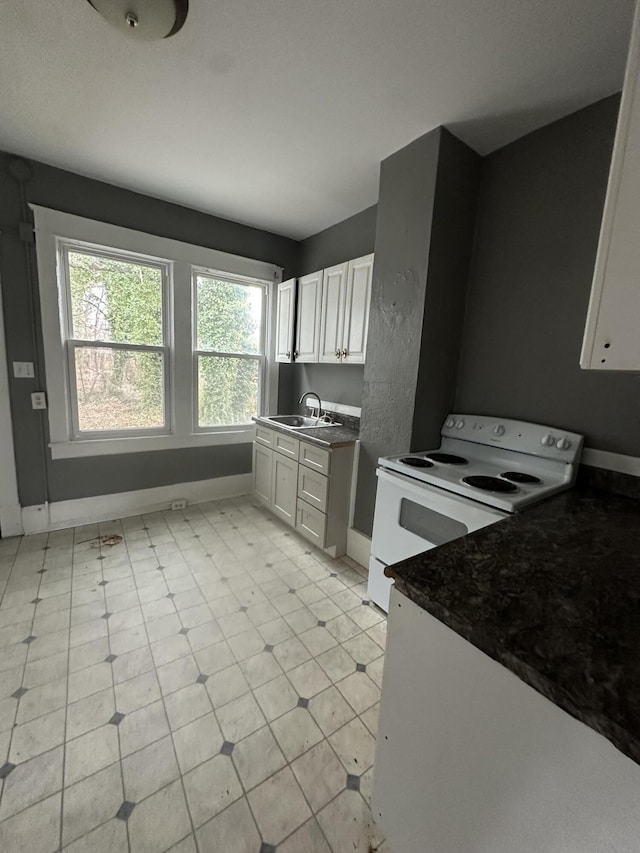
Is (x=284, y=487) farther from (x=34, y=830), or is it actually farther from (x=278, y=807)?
(x=34, y=830)

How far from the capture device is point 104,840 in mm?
986

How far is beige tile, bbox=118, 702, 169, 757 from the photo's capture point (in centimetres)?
124

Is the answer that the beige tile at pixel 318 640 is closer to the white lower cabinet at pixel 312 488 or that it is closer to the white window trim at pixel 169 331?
the white lower cabinet at pixel 312 488

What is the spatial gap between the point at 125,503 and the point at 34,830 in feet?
7.20

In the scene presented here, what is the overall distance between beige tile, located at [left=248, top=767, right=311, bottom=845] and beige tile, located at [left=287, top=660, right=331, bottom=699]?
31cm

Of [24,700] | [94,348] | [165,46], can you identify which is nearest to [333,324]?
[165,46]

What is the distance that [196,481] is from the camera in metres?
3.30

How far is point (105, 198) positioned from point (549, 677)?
355cm

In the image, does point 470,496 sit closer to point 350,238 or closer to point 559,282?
point 559,282

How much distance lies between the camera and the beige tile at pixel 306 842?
99 cm

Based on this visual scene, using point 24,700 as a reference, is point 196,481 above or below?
above

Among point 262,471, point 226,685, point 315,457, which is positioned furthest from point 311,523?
point 226,685

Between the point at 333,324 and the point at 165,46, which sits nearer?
the point at 165,46

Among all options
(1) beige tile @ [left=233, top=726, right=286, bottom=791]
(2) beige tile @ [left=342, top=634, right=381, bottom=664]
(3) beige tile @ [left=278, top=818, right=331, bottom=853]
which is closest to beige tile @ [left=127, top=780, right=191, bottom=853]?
(1) beige tile @ [left=233, top=726, right=286, bottom=791]
